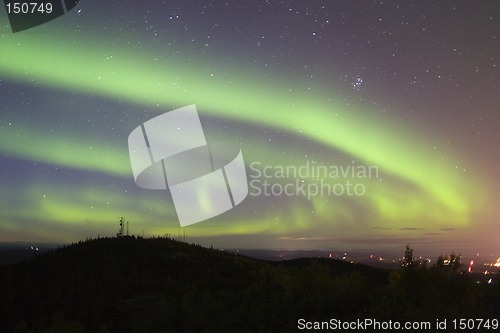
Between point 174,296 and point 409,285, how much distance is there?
1123 cm

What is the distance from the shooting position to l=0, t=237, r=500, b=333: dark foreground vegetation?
46.2 feet

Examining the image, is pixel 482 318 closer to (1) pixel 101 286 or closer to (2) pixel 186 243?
(1) pixel 101 286

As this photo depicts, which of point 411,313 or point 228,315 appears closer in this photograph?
point 411,313

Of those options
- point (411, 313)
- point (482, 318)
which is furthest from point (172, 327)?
point (482, 318)

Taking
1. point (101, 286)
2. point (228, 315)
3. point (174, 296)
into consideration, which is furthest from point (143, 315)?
point (101, 286)

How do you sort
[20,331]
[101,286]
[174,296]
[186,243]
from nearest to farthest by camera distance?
1. [20,331]
2. [174,296]
3. [101,286]
4. [186,243]

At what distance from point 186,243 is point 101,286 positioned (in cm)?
2049

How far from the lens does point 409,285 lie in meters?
16.2

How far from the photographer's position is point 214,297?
19.3 meters

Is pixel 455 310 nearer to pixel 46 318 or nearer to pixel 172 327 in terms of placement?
pixel 172 327

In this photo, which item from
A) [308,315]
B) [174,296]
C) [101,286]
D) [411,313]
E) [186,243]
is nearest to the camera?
[411,313]

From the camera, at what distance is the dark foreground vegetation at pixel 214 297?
46.2 ft

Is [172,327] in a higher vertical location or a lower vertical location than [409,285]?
lower

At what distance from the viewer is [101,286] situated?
85.0 ft
